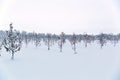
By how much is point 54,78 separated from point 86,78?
4892mm

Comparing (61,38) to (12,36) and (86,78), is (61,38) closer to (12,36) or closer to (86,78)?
(12,36)

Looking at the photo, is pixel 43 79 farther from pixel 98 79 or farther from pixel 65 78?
pixel 98 79

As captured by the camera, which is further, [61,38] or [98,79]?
[61,38]

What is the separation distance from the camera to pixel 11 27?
56.7 metres

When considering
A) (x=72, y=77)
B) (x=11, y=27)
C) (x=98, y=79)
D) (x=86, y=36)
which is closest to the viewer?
(x=98, y=79)

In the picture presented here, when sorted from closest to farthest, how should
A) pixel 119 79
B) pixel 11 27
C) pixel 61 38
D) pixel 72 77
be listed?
pixel 119 79, pixel 72 77, pixel 11 27, pixel 61 38

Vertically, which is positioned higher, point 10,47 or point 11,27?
point 11,27

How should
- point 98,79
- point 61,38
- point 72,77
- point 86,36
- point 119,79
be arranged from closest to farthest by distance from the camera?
point 119,79 < point 98,79 < point 72,77 < point 61,38 < point 86,36

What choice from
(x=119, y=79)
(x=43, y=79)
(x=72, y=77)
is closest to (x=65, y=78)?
(x=72, y=77)

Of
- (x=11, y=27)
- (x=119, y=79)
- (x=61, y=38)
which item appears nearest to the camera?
(x=119, y=79)

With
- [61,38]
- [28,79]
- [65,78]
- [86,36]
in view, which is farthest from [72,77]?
[86,36]

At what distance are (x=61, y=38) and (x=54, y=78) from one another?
5782 centimetres

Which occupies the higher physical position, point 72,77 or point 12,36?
point 12,36

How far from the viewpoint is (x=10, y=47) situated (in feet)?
187
